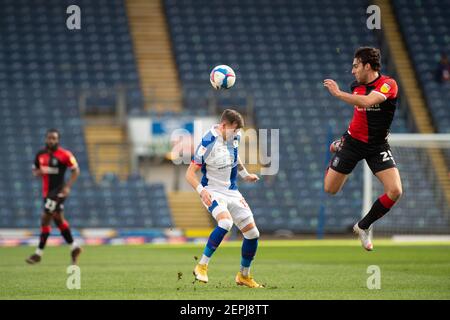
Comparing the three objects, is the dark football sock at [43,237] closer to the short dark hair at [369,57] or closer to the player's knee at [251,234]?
the player's knee at [251,234]

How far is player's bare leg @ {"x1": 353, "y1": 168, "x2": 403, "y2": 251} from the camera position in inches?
470

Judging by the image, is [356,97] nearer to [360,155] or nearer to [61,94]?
[360,155]

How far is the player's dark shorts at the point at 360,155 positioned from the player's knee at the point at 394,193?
30cm

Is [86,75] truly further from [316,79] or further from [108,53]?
[316,79]

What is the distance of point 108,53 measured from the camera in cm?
3084

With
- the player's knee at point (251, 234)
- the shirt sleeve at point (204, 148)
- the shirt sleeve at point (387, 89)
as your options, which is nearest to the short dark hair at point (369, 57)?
the shirt sleeve at point (387, 89)

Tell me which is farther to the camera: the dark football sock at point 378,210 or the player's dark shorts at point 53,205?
the player's dark shorts at point 53,205

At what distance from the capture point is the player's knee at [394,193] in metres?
11.9

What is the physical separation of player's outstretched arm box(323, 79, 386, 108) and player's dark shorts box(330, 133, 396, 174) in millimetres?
890

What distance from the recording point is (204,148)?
37.5 ft

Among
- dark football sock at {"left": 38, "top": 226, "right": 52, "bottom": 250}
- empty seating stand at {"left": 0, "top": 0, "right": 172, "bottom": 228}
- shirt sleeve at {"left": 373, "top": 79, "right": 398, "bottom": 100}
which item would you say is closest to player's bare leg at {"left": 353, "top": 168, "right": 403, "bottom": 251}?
shirt sleeve at {"left": 373, "top": 79, "right": 398, "bottom": 100}

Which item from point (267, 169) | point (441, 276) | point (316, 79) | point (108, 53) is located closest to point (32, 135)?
point (108, 53)

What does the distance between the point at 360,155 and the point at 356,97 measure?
1.22 m
